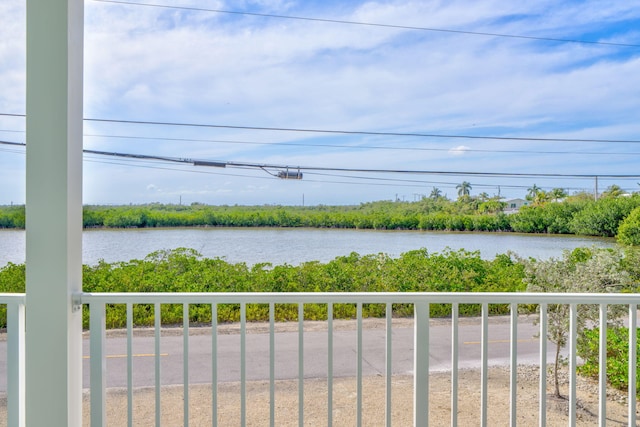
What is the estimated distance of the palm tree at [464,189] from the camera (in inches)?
149

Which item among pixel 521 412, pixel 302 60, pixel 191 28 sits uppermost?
pixel 191 28

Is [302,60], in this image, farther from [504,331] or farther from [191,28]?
[504,331]

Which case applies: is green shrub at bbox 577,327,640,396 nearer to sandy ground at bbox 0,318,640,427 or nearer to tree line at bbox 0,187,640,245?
sandy ground at bbox 0,318,640,427

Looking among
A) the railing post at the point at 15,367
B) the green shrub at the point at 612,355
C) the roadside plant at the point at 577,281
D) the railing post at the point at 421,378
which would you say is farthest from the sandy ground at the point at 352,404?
the railing post at the point at 15,367

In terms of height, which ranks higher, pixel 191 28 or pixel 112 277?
pixel 191 28

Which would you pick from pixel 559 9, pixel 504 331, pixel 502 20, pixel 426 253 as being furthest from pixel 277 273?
pixel 559 9

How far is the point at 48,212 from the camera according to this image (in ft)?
5.98

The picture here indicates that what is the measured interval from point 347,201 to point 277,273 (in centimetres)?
83

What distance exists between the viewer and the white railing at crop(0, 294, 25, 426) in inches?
75.7

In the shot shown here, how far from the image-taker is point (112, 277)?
11.9 feet

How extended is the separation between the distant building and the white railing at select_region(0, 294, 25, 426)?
3181 mm

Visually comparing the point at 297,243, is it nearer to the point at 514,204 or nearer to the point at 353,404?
the point at 353,404

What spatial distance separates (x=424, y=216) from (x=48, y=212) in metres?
2.67

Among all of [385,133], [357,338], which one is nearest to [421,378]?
[357,338]
